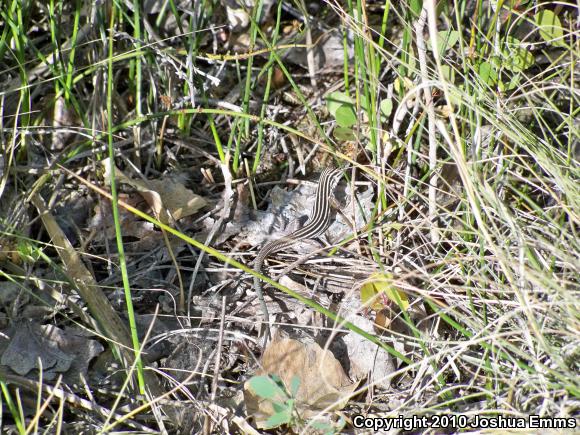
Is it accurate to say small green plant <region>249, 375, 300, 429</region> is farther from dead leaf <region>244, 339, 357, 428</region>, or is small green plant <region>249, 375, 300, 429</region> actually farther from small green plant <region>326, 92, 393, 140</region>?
small green plant <region>326, 92, 393, 140</region>

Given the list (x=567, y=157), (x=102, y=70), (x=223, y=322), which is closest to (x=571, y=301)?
(x=567, y=157)

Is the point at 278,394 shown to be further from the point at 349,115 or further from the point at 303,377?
the point at 349,115

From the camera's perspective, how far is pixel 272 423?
1931mm

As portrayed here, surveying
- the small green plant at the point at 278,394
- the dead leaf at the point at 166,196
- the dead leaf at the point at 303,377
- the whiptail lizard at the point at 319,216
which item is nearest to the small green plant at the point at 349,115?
the whiptail lizard at the point at 319,216

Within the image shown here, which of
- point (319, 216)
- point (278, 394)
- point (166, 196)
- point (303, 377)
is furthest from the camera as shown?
point (319, 216)

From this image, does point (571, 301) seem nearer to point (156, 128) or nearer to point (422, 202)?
point (422, 202)

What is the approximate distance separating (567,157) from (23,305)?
2057 mm

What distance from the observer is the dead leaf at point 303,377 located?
2.17 meters

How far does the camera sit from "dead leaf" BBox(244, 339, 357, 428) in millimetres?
2170

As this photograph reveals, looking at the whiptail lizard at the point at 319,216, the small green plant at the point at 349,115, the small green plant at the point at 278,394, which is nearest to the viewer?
the small green plant at the point at 278,394

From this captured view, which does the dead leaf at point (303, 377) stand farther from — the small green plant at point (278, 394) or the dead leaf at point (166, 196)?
the dead leaf at point (166, 196)

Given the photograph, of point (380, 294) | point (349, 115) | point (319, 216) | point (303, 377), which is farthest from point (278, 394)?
point (349, 115)

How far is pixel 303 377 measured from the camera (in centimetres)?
226

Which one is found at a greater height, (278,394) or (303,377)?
(278,394)
